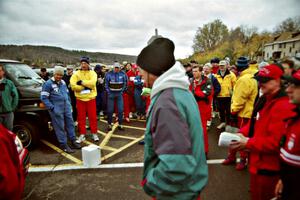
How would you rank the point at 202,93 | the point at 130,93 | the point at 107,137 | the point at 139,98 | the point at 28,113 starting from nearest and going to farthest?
the point at 202,93 → the point at 28,113 → the point at 107,137 → the point at 139,98 → the point at 130,93

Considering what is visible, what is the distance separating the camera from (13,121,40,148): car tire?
4.99 m

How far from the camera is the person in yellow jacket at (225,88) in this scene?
635 centimetres

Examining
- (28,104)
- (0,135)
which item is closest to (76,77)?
(28,104)

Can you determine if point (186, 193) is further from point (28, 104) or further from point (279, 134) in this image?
point (28, 104)

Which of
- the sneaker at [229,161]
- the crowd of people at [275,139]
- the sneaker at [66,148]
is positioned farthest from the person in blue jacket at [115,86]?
the crowd of people at [275,139]

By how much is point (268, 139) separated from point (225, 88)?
468 cm

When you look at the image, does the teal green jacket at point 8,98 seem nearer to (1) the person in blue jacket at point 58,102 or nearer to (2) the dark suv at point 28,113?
(2) the dark suv at point 28,113

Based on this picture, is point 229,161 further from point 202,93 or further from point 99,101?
point 99,101

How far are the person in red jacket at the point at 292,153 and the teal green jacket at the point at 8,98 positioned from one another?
509cm

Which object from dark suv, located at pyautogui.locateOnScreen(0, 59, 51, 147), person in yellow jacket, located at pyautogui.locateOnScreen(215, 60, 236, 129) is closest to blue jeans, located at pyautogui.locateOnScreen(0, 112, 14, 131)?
dark suv, located at pyautogui.locateOnScreen(0, 59, 51, 147)

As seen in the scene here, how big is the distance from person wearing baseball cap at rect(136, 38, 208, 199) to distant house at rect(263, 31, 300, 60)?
2260 inches

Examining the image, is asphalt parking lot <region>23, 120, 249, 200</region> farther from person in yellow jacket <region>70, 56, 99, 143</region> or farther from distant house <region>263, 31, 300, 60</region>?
distant house <region>263, 31, 300, 60</region>

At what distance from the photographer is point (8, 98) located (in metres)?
4.38

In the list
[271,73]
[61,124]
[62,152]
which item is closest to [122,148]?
[62,152]
